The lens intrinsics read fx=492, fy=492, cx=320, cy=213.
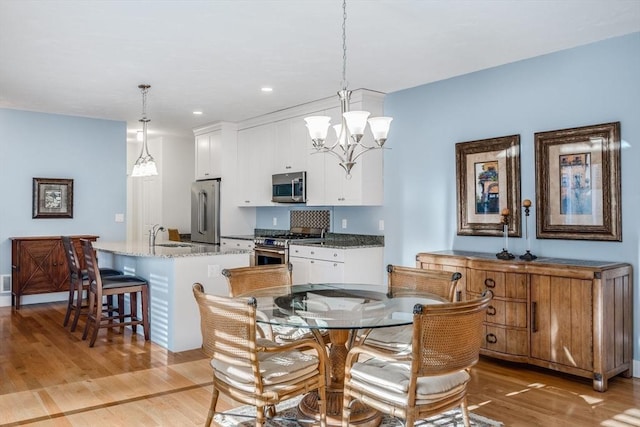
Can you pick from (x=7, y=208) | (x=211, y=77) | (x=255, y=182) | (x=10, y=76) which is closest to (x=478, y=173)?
(x=211, y=77)

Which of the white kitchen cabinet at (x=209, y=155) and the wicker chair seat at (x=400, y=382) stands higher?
the white kitchen cabinet at (x=209, y=155)

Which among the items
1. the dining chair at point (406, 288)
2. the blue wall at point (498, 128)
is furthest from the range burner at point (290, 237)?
the dining chair at point (406, 288)

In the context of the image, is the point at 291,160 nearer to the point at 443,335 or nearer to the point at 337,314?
the point at 337,314

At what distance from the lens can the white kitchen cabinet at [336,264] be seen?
5062 mm

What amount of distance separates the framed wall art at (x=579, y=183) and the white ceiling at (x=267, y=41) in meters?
0.73

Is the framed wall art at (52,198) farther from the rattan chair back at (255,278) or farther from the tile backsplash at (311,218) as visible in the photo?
the rattan chair back at (255,278)

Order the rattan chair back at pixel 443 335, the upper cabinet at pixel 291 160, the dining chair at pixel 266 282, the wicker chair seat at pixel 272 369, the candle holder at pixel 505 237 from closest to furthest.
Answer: the rattan chair back at pixel 443 335 → the wicker chair seat at pixel 272 369 → the dining chair at pixel 266 282 → the candle holder at pixel 505 237 → the upper cabinet at pixel 291 160

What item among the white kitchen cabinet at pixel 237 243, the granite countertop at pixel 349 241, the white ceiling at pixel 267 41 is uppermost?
the white ceiling at pixel 267 41

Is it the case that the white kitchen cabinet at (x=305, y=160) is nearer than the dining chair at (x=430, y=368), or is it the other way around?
the dining chair at (x=430, y=368)

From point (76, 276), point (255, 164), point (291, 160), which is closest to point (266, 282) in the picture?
point (76, 276)

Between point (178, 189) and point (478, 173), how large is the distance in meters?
5.96

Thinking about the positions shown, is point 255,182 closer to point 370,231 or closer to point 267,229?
point 267,229

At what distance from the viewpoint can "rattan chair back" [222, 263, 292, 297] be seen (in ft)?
10.2

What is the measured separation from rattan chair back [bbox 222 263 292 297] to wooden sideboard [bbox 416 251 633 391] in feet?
5.20
